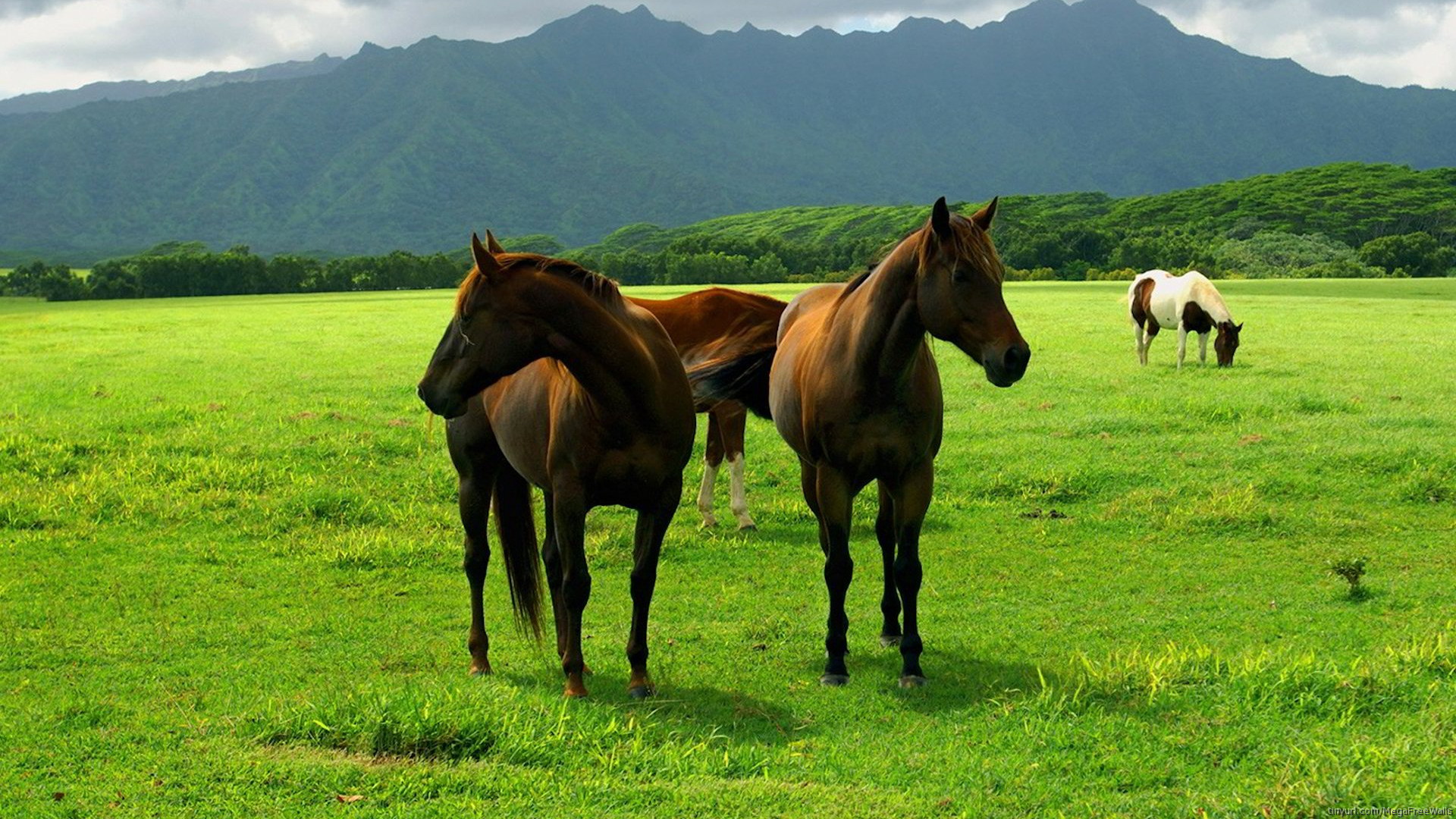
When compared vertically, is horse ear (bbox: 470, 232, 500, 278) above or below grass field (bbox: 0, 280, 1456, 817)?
above

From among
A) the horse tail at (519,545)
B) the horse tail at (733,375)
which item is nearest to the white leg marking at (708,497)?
the horse tail at (733,375)

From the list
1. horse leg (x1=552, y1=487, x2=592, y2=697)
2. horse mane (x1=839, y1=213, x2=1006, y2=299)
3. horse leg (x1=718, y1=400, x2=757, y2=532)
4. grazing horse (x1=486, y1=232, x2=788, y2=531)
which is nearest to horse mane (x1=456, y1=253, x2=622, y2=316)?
horse leg (x1=552, y1=487, x2=592, y2=697)

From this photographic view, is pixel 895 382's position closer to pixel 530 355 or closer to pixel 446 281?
pixel 530 355

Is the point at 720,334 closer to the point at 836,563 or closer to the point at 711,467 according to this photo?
the point at 711,467

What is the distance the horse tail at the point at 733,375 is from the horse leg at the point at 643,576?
119 inches

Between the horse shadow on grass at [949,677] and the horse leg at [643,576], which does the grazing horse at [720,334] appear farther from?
the horse leg at [643,576]

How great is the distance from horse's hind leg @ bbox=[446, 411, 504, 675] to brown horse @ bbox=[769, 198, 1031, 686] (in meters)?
1.99

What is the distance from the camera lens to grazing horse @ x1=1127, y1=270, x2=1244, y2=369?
20.7 metres

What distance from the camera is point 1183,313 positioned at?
828 inches

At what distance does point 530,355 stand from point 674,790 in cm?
239

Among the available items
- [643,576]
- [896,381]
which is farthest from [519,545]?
[896,381]

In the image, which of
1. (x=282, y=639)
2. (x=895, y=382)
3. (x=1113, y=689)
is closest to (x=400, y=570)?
(x=282, y=639)

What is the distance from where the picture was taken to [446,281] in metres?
72.5

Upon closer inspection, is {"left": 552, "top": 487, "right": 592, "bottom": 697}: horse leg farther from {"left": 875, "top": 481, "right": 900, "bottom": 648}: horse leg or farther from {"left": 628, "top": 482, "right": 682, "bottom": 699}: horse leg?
{"left": 875, "top": 481, "right": 900, "bottom": 648}: horse leg
